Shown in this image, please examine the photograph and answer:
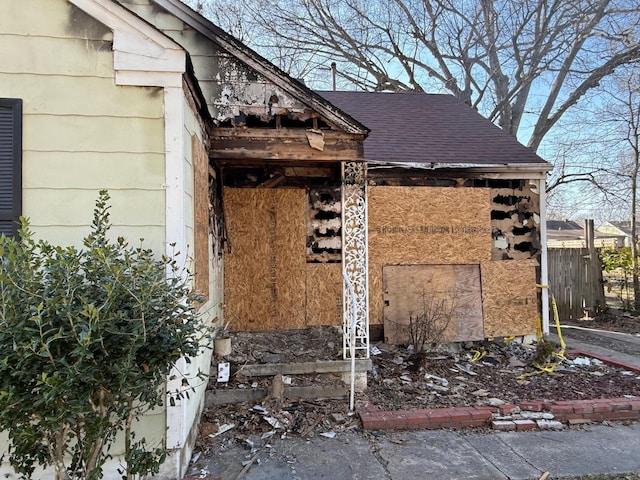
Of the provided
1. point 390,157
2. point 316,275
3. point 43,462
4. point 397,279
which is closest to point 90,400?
point 43,462

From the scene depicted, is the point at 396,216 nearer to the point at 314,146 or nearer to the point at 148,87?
the point at 314,146

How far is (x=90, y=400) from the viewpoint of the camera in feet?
7.72

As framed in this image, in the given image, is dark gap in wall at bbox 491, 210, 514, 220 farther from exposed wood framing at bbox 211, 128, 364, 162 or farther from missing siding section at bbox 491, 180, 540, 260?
exposed wood framing at bbox 211, 128, 364, 162

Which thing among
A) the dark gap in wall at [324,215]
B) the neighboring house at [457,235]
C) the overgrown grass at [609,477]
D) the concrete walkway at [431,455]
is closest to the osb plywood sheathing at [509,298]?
the neighboring house at [457,235]

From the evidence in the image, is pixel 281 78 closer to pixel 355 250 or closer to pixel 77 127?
pixel 355 250

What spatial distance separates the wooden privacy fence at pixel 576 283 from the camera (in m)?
10.1

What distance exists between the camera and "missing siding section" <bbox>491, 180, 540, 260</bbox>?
7.51 metres

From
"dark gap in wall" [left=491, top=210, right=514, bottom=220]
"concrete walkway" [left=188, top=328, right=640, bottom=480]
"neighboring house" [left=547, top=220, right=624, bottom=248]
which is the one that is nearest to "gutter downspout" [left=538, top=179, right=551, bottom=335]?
"dark gap in wall" [left=491, top=210, right=514, bottom=220]

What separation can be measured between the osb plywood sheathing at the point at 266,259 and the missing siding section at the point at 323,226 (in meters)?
0.14

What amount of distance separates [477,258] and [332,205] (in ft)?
8.76

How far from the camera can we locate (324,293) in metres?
6.96

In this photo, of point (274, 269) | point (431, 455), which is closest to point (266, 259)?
point (274, 269)

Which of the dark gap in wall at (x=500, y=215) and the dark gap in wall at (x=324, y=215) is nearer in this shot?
the dark gap in wall at (x=324, y=215)

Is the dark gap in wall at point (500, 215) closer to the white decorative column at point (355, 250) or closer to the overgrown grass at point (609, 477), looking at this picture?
the white decorative column at point (355, 250)
